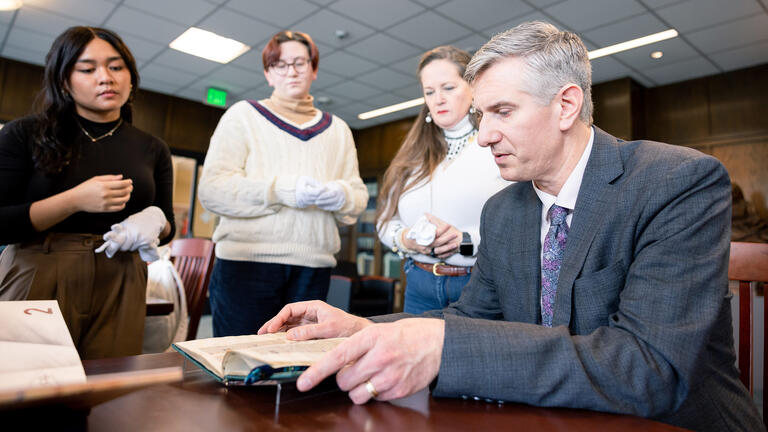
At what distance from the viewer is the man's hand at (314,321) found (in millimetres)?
797

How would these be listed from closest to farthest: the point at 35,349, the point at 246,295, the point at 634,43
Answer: the point at 35,349 < the point at 246,295 < the point at 634,43

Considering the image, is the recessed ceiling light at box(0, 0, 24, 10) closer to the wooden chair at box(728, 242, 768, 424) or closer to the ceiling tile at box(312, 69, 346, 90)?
the ceiling tile at box(312, 69, 346, 90)

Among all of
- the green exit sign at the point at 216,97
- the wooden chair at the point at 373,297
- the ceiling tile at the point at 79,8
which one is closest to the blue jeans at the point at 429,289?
the wooden chair at the point at 373,297

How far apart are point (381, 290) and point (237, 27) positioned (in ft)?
9.95

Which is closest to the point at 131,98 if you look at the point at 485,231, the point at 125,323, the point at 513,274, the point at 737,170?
the point at 125,323

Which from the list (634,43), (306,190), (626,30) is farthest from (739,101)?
(306,190)

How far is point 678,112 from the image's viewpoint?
5676 millimetres

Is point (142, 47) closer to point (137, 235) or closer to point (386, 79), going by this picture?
point (386, 79)

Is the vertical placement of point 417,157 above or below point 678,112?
below

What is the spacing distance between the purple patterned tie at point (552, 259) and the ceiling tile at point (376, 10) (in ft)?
11.8

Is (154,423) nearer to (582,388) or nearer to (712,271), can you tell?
(582,388)

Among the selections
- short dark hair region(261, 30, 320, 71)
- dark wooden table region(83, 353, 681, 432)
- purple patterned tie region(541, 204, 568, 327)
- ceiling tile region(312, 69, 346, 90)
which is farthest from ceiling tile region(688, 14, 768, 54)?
dark wooden table region(83, 353, 681, 432)

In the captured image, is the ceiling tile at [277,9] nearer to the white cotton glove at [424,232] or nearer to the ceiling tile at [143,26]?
the ceiling tile at [143,26]

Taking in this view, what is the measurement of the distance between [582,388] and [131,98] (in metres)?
1.68
